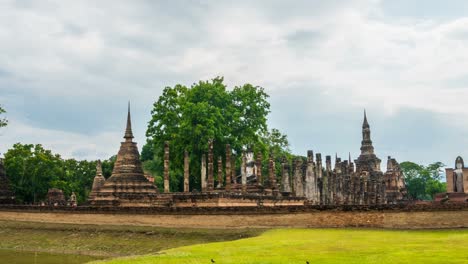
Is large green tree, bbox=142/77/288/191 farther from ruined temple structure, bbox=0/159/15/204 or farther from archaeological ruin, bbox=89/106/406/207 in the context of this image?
ruined temple structure, bbox=0/159/15/204

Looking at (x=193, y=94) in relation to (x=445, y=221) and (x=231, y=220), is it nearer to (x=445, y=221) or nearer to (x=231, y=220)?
(x=231, y=220)

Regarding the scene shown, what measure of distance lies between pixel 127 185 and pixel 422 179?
8411 centimetres

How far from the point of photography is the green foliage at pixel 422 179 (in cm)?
10794

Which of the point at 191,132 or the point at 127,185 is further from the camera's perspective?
the point at 191,132

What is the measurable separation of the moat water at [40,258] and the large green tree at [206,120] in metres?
21.4

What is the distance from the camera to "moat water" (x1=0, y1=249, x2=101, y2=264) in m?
26.4

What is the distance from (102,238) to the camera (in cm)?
3266

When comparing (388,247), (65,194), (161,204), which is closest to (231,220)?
(161,204)

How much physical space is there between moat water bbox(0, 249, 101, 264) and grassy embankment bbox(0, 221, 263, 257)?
1031mm

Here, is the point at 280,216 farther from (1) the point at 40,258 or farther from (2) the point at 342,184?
(2) the point at 342,184

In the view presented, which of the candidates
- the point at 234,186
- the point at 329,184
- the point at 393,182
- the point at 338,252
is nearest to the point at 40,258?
the point at 338,252

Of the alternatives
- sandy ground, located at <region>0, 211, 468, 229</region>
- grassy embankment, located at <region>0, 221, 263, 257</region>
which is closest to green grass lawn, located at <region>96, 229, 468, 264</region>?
sandy ground, located at <region>0, 211, 468, 229</region>

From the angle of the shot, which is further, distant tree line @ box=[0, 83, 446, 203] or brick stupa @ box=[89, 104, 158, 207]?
distant tree line @ box=[0, 83, 446, 203]

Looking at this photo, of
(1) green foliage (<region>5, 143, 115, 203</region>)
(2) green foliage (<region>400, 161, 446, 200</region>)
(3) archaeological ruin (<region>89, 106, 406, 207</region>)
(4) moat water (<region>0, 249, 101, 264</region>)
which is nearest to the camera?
(4) moat water (<region>0, 249, 101, 264</region>)
